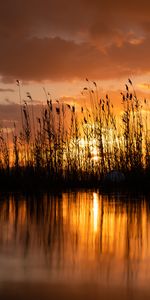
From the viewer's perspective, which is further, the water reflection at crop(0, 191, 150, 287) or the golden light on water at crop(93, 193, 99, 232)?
the golden light on water at crop(93, 193, 99, 232)

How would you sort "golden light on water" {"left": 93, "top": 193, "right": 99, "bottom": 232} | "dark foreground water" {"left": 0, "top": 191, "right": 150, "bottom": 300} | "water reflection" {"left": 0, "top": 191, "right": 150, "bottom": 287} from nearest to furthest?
"dark foreground water" {"left": 0, "top": 191, "right": 150, "bottom": 300}
"water reflection" {"left": 0, "top": 191, "right": 150, "bottom": 287}
"golden light on water" {"left": 93, "top": 193, "right": 99, "bottom": 232}

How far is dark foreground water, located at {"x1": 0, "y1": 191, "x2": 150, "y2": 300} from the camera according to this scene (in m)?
1.98

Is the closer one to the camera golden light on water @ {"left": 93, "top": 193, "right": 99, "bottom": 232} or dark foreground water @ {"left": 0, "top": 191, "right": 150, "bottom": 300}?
dark foreground water @ {"left": 0, "top": 191, "right": 150, "bottom": 300}

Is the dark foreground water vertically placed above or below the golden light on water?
below

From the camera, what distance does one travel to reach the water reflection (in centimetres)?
222

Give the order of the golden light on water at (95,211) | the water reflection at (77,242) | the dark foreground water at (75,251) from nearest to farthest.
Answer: the dark foreground water at (75,251), the water reflection at (77,242), the golden light on water at (95,211)

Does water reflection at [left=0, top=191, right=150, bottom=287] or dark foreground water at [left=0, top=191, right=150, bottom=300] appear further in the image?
water reflection at [left=0, top=191, right=150, bottom=287]

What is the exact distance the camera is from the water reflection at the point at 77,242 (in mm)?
2223

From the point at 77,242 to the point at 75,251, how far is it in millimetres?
276

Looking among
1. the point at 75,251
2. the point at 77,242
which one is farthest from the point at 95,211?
the point at 75,251

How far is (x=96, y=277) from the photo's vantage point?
2158 mm

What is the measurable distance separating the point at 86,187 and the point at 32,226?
3.58m

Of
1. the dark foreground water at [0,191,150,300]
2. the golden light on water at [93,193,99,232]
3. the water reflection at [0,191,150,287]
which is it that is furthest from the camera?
the golden light on water at [93,193,99,232]

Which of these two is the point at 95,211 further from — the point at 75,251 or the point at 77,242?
Result: the point at 75,251
